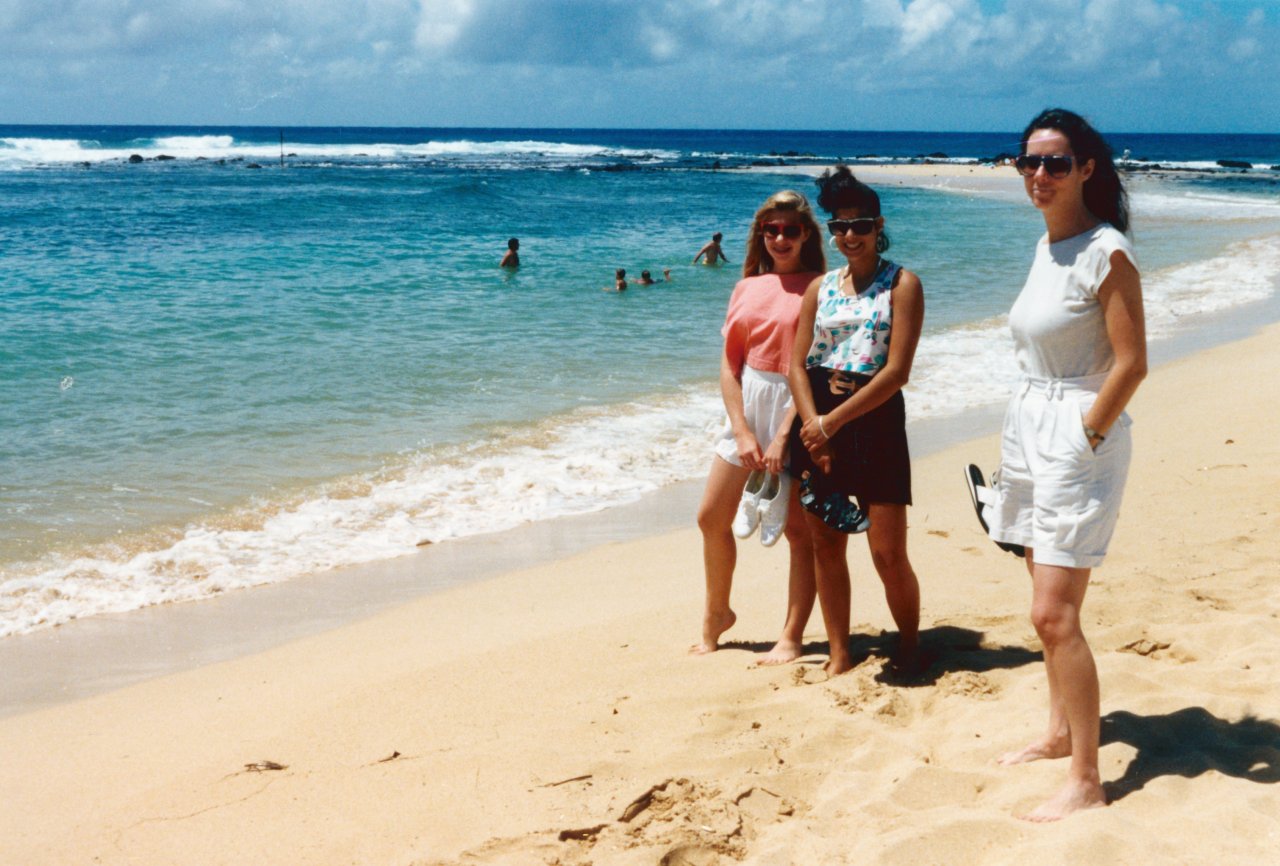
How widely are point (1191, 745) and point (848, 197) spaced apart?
1991 millimetres

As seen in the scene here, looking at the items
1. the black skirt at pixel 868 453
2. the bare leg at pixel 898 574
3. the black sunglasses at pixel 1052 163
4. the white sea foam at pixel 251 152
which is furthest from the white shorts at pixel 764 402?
the white sea foam at pixel 251 152

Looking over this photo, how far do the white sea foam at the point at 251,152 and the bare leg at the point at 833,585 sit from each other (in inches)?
2283

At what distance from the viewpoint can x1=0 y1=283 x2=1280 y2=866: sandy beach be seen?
3.01 m

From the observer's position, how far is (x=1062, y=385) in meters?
2.94

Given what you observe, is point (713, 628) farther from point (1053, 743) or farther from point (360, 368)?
point (360, 368)

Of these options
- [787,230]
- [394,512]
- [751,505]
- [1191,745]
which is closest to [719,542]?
[751,505]

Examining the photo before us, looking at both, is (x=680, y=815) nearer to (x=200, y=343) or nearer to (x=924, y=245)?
(x=200, y=343)

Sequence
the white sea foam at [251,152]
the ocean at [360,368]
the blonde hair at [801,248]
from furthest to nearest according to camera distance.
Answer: the white sea foam at [251,152]
the ocean at [360,368]
the blonde hair at [801,248]

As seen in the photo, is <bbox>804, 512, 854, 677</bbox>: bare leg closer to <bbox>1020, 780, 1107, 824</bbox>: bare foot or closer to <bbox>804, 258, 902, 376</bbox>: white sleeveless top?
<bbox>804, 258, 902, 376</bbox>: white sleeveless top

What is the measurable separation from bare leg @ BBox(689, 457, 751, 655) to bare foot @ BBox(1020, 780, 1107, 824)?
167 centimetres

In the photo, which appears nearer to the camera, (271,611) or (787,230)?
(787,230)

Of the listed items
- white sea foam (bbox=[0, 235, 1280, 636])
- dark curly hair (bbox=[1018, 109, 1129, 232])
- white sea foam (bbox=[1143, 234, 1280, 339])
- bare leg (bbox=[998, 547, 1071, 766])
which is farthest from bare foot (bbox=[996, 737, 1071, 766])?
white sea foam (bbox=[1143, 234, 1280, 339])

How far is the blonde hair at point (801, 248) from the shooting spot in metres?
4.00

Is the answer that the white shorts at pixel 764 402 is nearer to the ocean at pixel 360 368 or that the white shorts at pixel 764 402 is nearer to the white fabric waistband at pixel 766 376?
the white fabric waistband at pixel 766 376
